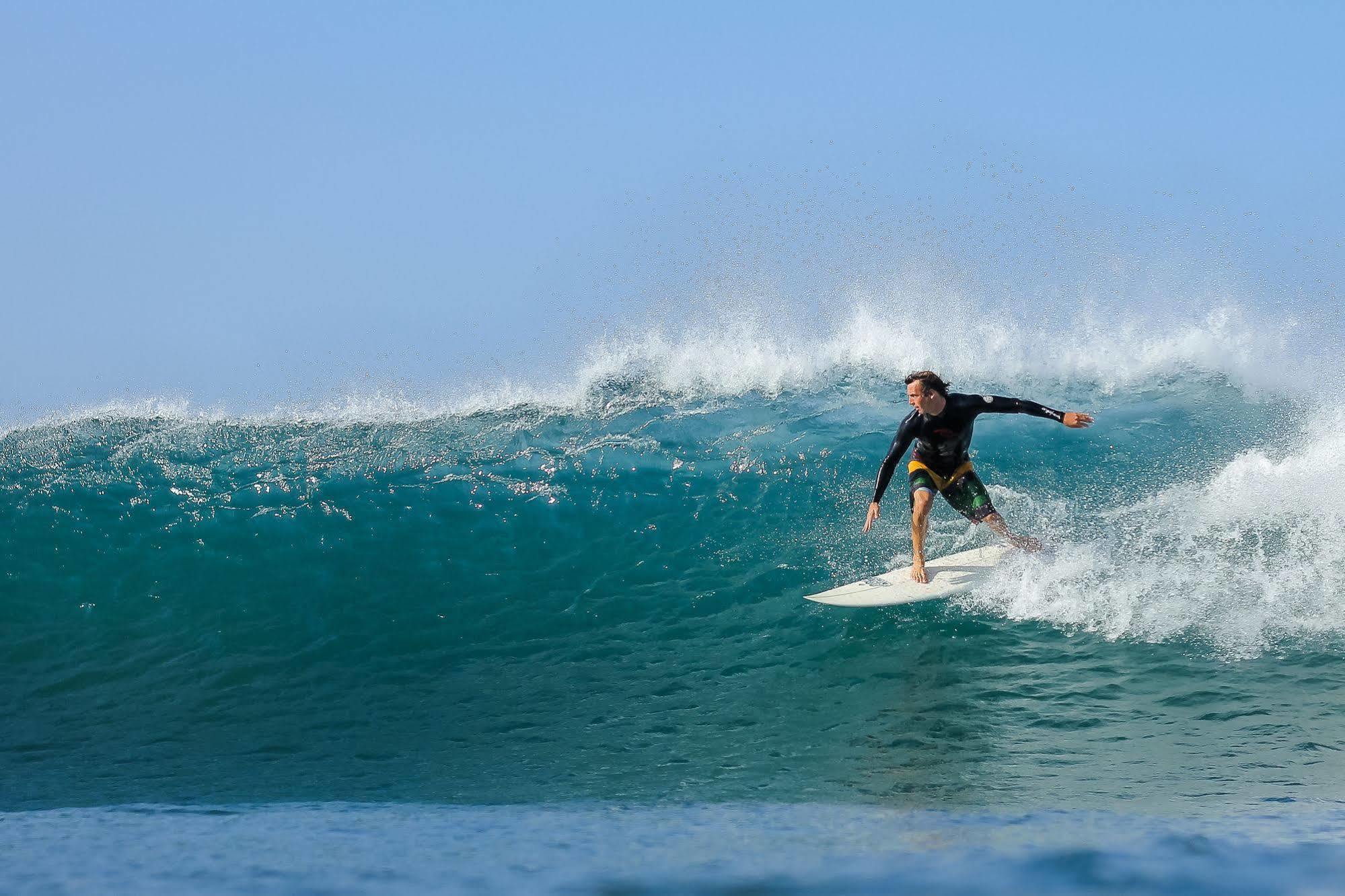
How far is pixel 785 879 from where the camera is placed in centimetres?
287

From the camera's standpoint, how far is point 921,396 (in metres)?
7.25

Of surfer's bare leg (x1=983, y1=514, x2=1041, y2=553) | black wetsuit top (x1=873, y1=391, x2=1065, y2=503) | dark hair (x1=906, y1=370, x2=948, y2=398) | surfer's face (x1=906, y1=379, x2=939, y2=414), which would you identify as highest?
dark hair (x1=906, y1=370, x2=948, y2=398)

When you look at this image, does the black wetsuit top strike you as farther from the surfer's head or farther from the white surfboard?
the white surfboard

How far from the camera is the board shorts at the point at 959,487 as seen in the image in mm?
7750

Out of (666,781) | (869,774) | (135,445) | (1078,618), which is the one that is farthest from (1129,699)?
(135,445)

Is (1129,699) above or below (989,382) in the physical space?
below

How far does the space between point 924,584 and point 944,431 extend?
3.88 feet

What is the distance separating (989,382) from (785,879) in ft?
39.1

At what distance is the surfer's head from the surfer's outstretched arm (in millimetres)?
321

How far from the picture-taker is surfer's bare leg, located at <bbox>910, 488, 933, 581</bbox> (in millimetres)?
7680

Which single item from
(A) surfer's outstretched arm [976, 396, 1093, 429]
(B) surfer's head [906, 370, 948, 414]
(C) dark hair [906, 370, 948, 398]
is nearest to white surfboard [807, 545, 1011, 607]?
(A) surfer's outstretched arm [976, 396, 1093, 429]

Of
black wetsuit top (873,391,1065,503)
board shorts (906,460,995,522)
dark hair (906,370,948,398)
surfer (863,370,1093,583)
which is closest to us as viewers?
dark hair (906,370,948,398)

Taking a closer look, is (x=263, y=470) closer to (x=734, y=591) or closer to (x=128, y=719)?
(x=128, y=719)

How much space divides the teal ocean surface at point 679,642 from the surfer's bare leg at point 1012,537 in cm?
19
